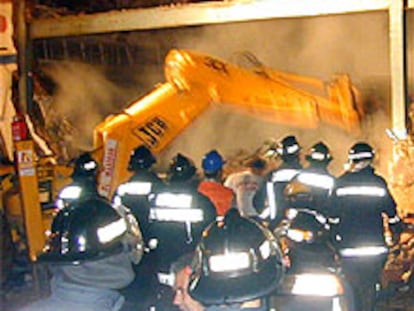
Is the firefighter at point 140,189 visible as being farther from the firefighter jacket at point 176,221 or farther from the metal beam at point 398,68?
the metal beam at point 398,68

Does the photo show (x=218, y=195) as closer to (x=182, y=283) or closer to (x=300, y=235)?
(x=182, y=283)

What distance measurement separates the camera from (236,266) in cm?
403

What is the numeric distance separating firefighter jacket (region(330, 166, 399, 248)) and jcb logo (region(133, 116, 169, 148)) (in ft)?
10.9

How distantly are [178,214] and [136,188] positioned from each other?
724mm

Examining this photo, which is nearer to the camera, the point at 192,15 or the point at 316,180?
the point at 316,180

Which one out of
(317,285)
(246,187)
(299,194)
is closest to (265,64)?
(246,187)

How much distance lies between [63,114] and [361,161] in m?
5.98

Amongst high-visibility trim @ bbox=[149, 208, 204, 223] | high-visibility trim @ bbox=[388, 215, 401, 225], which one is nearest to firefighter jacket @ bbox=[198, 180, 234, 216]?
high-visibility trim @ bbox=[149, 208, 204, 223]

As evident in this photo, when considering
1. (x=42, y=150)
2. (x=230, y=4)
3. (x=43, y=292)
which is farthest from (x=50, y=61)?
(x=43, y=292)

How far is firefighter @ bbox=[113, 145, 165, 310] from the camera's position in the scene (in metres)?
6.62

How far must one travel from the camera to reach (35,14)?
11.8m

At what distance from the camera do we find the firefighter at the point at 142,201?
662cm

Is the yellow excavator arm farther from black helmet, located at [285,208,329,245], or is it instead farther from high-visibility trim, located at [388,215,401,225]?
black helmet, located at [285,208,329,245]

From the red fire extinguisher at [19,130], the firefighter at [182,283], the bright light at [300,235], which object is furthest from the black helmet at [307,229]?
the red fire extinguisher at [19,130]
